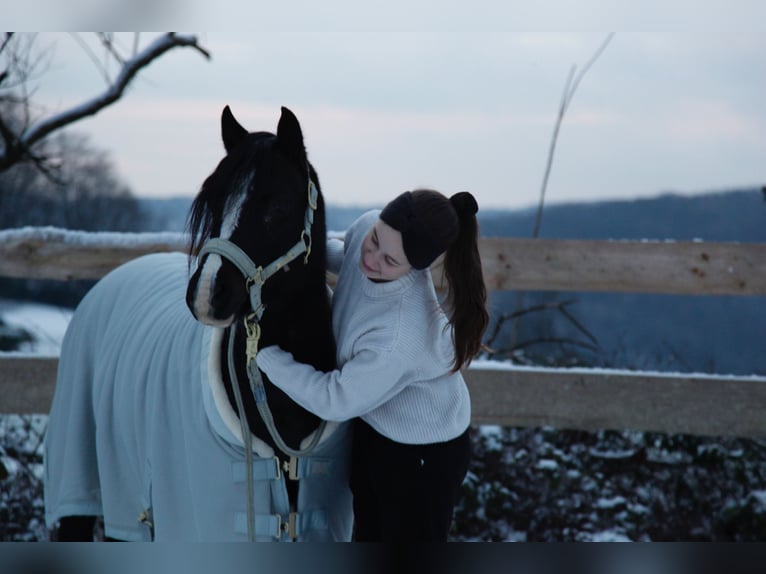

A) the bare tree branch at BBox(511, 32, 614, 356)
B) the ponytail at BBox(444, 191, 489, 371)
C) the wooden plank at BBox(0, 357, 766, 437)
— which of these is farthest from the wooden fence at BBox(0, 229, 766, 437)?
the ponytail at BBox(444, 191, 489, 371)

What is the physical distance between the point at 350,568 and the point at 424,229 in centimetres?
109

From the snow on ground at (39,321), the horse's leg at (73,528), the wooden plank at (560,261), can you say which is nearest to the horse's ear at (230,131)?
the horse's leg at (73,528)

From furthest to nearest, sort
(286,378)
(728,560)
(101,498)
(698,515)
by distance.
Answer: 1. (698,515)
2. (101,498)
3. (286,378)
4. (728,560)

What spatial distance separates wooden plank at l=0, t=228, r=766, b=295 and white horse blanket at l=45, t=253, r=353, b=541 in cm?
84

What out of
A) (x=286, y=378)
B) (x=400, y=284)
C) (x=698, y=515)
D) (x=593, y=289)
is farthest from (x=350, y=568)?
(x=698, y=515)

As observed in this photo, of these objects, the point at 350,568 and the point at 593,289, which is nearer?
the point at 350,568

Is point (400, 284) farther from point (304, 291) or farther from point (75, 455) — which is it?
point (75, 455)

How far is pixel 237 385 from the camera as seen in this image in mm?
1664

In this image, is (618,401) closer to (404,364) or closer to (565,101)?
(565,101)

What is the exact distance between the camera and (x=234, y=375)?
1.67 meters

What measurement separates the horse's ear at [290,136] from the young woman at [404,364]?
0.23 metres

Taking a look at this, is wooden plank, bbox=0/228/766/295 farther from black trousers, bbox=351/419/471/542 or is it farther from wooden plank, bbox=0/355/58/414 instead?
black trousers, bbox=351/419/471/542

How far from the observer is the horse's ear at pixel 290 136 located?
5.18ft

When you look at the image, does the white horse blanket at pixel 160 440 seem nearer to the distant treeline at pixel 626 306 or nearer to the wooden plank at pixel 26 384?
the wooden plank at pixel 26 384
